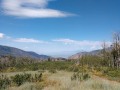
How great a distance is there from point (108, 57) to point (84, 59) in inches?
963

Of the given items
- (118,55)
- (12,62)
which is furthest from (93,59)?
(12,62)

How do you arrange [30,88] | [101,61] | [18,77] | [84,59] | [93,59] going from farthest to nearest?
[84,59] < [93,59] < [101,61] < [18,77] < [30,88]

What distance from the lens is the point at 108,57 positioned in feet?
274

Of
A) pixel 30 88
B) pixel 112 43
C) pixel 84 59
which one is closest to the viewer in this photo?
pixel 30 88

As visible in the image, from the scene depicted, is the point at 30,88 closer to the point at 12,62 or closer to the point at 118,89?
the point at 118,89

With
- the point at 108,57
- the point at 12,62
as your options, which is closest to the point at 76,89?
the point at 108,57

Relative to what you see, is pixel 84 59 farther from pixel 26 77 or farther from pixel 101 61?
pixel 26 77

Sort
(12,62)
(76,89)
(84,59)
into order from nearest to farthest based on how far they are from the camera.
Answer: (76,89) < (84,59) < (12,62)

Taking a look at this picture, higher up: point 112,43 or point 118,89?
point 112,43

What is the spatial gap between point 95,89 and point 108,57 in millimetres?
72923

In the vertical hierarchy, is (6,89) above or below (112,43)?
below

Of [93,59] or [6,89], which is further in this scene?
[93,59]

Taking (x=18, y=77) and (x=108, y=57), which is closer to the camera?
(x=18, y=77)

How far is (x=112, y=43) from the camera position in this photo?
7038 centimetres
